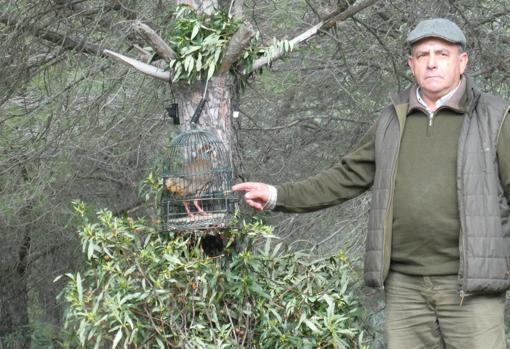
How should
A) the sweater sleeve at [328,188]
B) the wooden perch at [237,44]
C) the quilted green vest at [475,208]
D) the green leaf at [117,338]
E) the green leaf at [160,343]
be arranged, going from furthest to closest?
1. the wooden perch at [237,44]
2. the sweater sleeve at [328,188]
3. the green leaf at [160,343]
4. the green leaf at [117,338]
5. the quilted green vest at [475,208]

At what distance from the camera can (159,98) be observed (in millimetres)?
6840

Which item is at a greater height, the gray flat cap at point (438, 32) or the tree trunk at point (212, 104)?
the gray flat cap at point (438, 32)

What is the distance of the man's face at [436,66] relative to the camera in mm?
3934

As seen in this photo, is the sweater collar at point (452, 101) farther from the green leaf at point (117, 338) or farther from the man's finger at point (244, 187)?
the green leaf at point (117, 338)

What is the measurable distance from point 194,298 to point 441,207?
1106mm

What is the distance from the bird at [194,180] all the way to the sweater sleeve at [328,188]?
1.05 feet

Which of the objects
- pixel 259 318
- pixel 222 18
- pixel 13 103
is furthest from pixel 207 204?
pixel 13 103

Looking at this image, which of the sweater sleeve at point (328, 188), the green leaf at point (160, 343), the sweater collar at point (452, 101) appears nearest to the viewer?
the sweater collar at point (452, 101)

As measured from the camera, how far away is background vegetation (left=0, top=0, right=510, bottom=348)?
20.8 ft

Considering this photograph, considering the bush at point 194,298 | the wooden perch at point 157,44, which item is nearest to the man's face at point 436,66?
the bush at point 194,298

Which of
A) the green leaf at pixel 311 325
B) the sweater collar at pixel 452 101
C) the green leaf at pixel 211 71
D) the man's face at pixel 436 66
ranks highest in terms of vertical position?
the green leaf at pixel 211 71

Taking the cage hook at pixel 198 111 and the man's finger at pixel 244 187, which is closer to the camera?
the man's finger at pixel 244 187

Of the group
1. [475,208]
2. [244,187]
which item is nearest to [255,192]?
[244,187]

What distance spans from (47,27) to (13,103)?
0.97 meters
